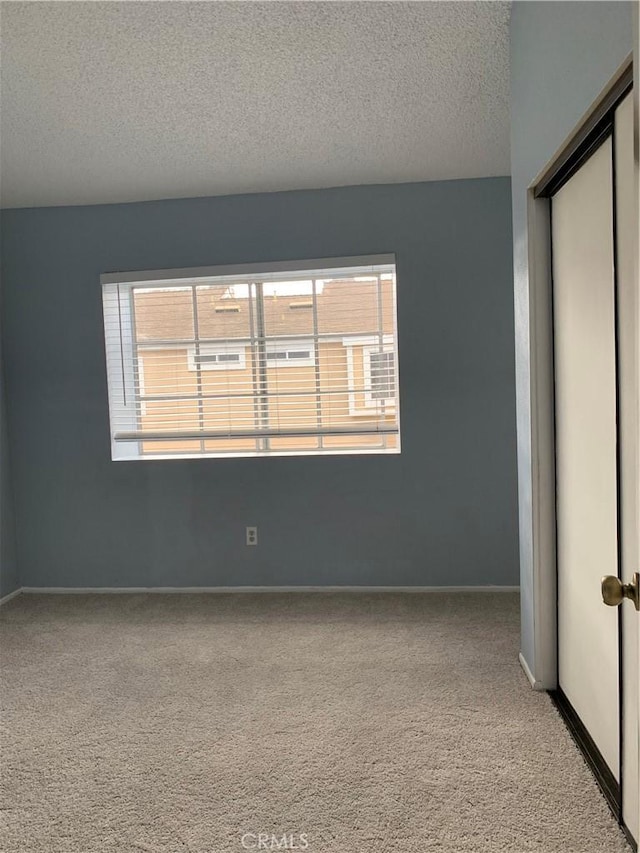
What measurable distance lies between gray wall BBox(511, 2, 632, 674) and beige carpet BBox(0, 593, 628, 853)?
471 millimetres

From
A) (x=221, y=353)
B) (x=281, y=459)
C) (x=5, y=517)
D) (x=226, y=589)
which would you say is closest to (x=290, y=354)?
(x=221, y=353)

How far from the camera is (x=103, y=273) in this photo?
4293 millimetres

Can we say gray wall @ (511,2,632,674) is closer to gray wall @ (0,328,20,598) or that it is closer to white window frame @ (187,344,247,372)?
white window frame @ (187,344,247,372)

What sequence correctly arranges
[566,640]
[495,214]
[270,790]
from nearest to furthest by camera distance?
[270,790] < [566,640] < [495,214]

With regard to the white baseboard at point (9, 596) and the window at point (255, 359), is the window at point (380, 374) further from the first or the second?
the white baseboard at point (9, 596)

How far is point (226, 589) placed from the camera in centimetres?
432

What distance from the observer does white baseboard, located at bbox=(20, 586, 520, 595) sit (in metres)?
4.16

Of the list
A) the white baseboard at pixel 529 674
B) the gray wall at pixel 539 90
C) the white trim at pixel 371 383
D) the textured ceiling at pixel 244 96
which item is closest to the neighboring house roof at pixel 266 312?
the white trim at pixel 371 383

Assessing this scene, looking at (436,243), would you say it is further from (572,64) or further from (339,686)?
(339,686)

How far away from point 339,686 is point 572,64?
8.01ft

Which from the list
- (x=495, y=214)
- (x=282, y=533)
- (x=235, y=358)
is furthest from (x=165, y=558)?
(x=495, y=214)

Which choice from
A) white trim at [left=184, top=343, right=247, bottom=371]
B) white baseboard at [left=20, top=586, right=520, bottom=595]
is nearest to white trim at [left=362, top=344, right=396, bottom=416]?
white trim at [left=184, top=343, right=247, bottom=371]

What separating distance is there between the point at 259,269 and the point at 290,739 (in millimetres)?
2737

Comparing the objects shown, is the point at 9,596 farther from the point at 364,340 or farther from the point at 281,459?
the point at 364,340
